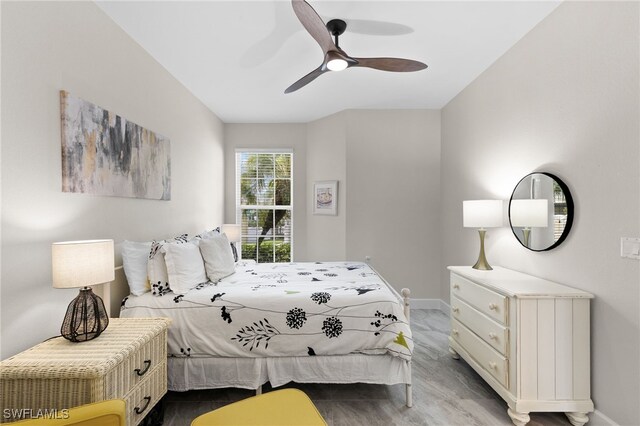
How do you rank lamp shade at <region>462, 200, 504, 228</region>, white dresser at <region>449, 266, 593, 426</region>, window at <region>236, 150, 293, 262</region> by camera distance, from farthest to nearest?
window at <region>236, 150, 293, 262</region> < lamp shade at <region>462, 200, 504, 228</region> < white dresser at <region>449, 266, 593, 426</region>

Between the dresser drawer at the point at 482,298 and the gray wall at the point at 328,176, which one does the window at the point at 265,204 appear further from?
the dresser drawer at the point at 482,298

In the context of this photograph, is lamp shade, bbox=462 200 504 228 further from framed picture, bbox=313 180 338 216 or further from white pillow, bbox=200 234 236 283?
white pillow, bbox=200 234 236 283

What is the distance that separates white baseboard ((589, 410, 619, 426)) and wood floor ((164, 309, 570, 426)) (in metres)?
0.14

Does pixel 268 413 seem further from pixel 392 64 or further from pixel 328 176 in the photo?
pixel 328 176

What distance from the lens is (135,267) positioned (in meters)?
2.25

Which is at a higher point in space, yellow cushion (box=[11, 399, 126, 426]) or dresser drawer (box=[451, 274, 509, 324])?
dresser drawer (box=[451, 274, 509, 324])

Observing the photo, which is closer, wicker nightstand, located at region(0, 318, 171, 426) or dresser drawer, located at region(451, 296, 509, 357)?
wicker nightstand, located at region(0, 318, 171, 426)

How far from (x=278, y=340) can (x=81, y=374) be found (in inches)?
43.5

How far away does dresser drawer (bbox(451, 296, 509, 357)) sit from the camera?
201cm

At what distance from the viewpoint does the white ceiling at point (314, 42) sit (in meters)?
2.14

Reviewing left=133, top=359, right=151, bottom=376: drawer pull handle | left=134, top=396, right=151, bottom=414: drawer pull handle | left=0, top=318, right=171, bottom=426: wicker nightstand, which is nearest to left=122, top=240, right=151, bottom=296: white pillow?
left=0, top=318, right=171, bottom=426: wicker nightstand

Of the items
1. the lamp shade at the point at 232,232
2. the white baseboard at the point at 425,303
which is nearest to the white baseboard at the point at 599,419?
the white baseboard at the point at 425,303

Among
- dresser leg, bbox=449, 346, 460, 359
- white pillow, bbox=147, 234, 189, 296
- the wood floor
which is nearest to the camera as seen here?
the wood floor

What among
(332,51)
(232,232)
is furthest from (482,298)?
(232,232)
